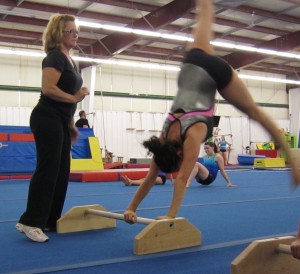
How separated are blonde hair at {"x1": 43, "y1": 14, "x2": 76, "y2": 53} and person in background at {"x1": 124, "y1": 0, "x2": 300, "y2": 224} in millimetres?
862

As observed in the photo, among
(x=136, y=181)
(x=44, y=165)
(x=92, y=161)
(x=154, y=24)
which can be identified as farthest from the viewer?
(x=154, y=24)

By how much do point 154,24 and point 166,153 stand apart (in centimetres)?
959

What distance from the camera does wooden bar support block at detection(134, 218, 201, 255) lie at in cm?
236

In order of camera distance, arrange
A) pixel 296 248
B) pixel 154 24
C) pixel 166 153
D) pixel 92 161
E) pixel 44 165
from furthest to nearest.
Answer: pixel 154 24 → pixel 92 161 → pixel 44 165 → pixel 166 153 → pixel 296 248

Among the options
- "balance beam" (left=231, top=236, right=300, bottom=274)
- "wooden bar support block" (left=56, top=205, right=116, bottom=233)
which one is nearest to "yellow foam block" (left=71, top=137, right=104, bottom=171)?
"wooden bar support block" (left=56, top=205, right=116, bottom=233)

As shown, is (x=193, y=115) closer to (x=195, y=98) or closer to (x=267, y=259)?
(x=195, y=98)

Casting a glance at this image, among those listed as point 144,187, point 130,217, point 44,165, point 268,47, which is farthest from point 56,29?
point 268,47

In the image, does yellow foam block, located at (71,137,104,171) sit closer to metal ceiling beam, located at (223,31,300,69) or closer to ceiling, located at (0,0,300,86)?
ceiling, located at (0,0,300,86)

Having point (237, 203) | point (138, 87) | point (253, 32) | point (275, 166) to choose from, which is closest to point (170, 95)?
point (138, 87)

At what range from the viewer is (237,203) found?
457 centimetres

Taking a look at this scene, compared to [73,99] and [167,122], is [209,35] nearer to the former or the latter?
[167,122]

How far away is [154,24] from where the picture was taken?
11352mm

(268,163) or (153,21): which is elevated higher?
(153,21)

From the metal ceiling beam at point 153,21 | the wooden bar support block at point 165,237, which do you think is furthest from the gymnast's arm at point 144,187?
the metal ceiling beam at point 153,21
